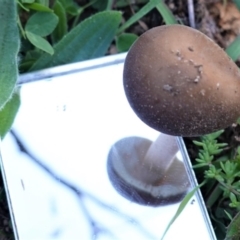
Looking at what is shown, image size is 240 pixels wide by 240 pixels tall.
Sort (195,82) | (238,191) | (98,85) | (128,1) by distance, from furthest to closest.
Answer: (128,1) → (98,85) → (238,191) → (195,82)

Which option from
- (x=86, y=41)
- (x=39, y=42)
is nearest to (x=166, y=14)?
(x=86, y=41)

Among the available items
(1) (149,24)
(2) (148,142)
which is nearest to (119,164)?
(2) (148,142)

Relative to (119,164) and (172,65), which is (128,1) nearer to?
(119,164)

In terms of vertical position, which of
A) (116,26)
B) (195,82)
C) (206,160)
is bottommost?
(206,160)

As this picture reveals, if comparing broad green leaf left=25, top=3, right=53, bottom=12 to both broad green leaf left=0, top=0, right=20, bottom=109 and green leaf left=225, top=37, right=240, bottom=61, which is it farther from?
green leaf left=225, top=37, right=240, bottom=61

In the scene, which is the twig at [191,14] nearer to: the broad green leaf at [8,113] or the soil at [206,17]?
the soil at [206,17]

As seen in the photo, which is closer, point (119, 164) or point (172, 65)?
point (172, 65)

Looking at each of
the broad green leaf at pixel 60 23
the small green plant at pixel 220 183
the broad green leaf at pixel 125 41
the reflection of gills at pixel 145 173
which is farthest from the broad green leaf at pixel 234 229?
the broad green leaf at pixel 60 23

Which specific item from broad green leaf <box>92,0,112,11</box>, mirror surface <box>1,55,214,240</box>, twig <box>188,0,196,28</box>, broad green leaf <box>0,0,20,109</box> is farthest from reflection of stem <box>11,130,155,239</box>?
twig <box>188,0,196,28</box>
